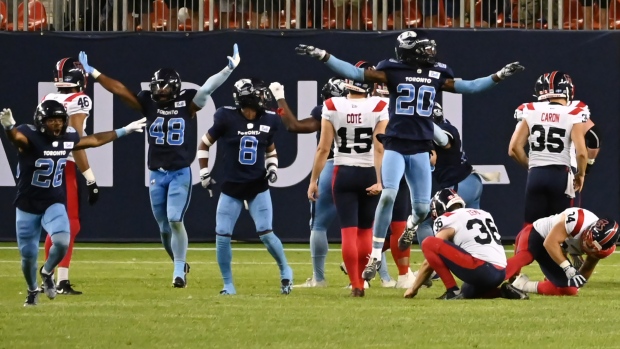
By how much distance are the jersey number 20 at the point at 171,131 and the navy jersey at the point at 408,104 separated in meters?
2.36

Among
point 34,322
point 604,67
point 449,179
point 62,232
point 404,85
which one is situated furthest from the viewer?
point 604,67

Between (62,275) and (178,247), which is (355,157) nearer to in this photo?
(178,247)

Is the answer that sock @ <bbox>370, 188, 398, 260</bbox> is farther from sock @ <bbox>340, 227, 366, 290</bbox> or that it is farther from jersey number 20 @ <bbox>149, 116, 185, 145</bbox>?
jersey number 20 @ <bbox>149, 116, 185, 145</bbox>

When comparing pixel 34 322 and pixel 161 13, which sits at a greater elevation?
pixel 161 13

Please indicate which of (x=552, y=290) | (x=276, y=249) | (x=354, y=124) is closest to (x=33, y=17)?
(x=276, y=249)

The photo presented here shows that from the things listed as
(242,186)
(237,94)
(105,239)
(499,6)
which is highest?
(499,6)

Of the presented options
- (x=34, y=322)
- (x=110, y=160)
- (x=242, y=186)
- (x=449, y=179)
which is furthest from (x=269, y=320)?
(x=110, y=160)

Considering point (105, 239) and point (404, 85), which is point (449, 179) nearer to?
point (404, 85)

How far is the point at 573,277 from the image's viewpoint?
1238 centimetres

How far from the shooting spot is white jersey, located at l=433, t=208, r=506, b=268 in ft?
38.5

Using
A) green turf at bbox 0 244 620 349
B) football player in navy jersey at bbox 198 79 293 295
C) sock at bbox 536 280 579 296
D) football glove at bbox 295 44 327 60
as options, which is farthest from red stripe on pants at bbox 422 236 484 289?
football glove at bbox 295 44 327 60

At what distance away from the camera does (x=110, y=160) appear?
1995cm

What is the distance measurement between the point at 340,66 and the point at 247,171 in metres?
1.57

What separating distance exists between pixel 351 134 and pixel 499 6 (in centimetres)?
789
